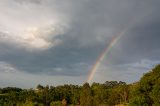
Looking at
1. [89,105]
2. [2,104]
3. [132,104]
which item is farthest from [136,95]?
[2,104]

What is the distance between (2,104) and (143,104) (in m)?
146

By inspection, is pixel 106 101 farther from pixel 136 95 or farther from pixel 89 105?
pixel 136 95

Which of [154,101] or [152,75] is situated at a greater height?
[152,75]

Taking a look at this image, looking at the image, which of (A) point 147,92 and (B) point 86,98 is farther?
(B) point 86,98

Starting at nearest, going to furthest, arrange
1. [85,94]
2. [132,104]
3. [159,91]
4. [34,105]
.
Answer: [159,91], [132,104], [34,105], [85,94]

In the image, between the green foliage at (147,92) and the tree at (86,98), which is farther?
the tree at (86,98)

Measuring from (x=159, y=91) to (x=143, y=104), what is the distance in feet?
16.3

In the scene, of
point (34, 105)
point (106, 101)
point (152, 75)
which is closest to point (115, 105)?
point (106, 101)

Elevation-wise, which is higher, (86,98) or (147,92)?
(86,98)

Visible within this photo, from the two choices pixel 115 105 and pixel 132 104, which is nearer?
pixel 132 104

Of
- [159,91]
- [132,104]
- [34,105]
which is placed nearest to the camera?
[159,91]

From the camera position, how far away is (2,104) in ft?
652

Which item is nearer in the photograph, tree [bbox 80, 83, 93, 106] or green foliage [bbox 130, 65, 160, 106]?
green foliage [bbox 130, 65, 160, 106]

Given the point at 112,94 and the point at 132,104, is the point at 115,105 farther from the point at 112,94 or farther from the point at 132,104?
the point at 132,104
